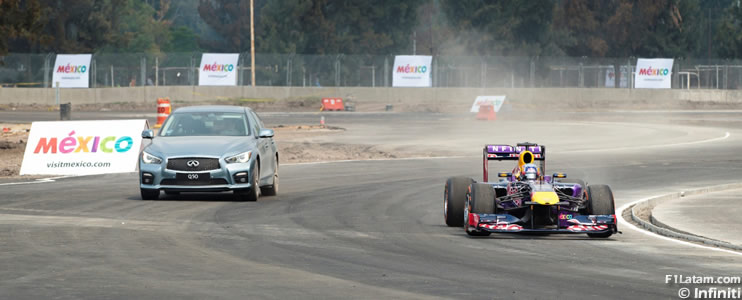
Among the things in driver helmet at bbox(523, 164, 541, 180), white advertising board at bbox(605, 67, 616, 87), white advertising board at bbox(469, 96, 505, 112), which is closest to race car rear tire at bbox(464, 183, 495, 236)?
driver helmet at bbox(523, 164, 541, 180)

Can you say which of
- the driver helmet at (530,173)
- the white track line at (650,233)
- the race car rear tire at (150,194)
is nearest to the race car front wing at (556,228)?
the driver helmet at (530,173)

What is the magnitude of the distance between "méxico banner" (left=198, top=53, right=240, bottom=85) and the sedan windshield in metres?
50.5

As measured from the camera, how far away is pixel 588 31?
326ft

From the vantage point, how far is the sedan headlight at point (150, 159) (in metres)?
18.2

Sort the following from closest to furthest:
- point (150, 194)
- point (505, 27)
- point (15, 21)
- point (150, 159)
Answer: point (150, 159) → point (150, 194) → point (15, 21) → point (505, 27)

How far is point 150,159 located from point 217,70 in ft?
173

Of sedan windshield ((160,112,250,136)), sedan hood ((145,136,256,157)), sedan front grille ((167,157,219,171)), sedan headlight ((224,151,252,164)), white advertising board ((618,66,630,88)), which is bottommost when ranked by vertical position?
sedan front grille ((167,157,219,171))

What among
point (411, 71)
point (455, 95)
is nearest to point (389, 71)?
point (411, 71)

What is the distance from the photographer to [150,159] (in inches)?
720

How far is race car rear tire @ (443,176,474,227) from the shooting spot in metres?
15.1

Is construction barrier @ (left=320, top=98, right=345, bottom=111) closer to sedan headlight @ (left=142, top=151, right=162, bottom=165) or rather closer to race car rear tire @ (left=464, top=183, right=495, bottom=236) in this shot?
sedan headlight @ (left=142, top=151, right=162, bottom=165)

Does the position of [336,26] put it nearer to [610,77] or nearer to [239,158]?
[610,77]

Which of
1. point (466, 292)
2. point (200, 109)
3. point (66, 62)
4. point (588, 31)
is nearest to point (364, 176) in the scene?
point (200, 109)

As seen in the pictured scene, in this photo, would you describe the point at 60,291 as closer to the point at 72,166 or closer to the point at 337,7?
the point at 72,166
